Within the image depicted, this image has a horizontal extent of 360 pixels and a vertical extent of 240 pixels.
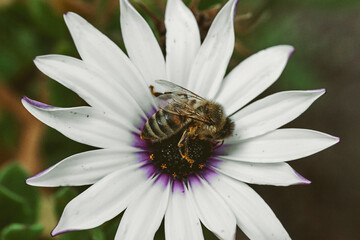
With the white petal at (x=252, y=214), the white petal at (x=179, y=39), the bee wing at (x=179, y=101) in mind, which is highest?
the white petal at (x=179, y=39)

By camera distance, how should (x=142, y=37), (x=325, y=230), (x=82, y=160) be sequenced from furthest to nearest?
(x=325, y=230), (x=142, y=37), (x=82, y=160)

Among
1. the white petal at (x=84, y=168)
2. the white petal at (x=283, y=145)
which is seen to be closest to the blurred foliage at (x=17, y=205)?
the white petal at (x=84, y=168)

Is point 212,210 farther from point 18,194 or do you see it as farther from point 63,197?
point 18,194

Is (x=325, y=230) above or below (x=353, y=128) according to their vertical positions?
below

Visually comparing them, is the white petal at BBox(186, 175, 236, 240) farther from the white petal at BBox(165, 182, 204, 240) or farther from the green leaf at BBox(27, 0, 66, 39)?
the green leaf at BBox(27, 0, 66, 39)

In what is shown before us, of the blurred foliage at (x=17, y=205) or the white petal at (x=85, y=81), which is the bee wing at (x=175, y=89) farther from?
the blurred foliage at (x=17, y=205)

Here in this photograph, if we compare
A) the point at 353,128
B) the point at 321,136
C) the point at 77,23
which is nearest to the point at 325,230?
the point at 353,128

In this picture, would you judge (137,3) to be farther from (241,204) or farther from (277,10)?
(277,10)
